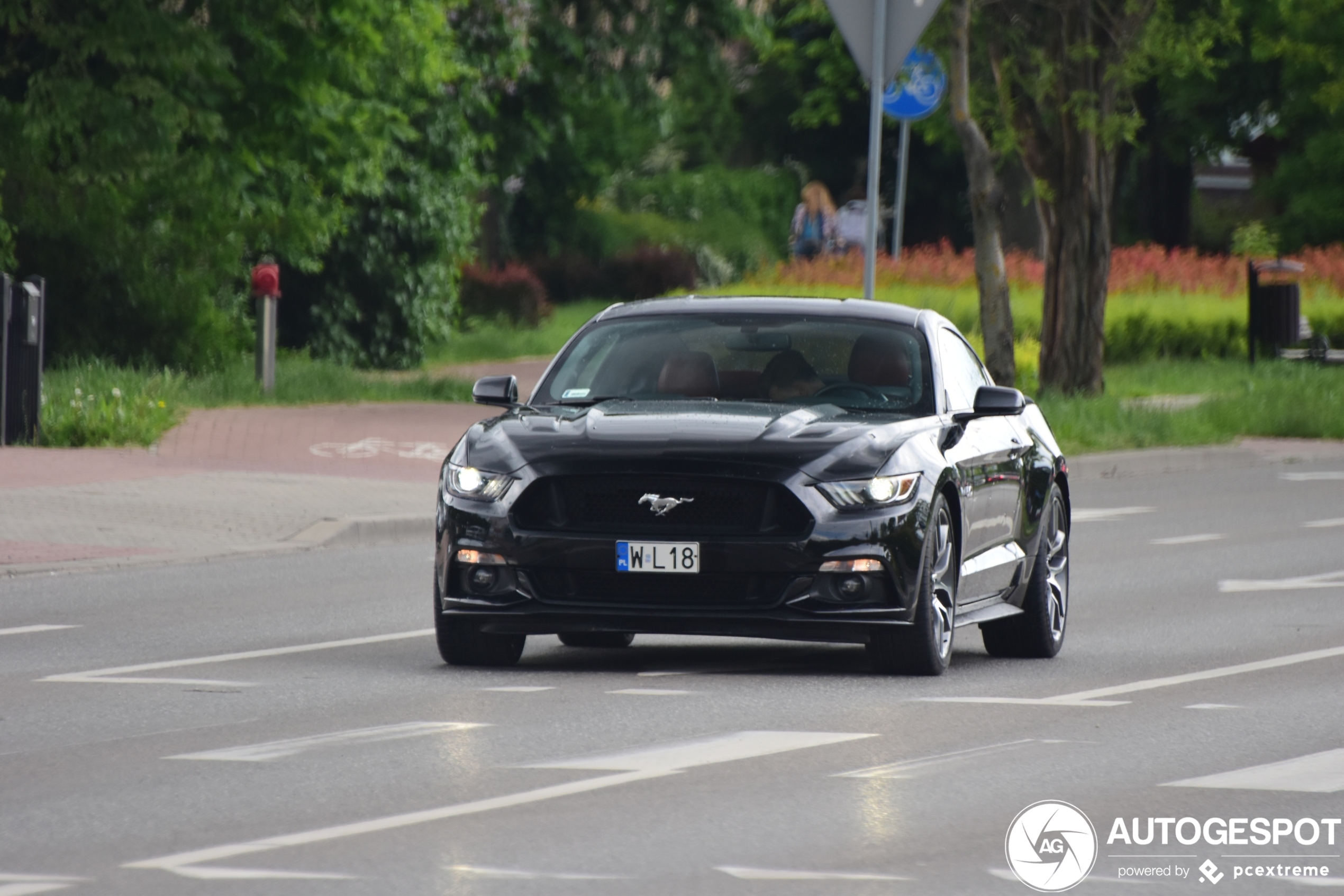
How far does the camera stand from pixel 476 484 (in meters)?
10.0

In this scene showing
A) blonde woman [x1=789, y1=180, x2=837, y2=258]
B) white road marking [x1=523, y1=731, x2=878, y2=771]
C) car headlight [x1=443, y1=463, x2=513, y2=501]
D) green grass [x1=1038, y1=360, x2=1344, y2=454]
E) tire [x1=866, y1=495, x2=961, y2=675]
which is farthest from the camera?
blonde woman [x1=789, y1=180, x2=837, y2=258]

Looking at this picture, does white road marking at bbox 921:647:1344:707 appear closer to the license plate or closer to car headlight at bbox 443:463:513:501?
the license plate

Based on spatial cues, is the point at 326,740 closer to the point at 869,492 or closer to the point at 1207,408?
the point at 869,492

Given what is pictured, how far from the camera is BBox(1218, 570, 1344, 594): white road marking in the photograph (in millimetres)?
14523

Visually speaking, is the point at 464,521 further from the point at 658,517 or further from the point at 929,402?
the point at 929,402

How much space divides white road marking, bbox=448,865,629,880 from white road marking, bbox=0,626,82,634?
593cm

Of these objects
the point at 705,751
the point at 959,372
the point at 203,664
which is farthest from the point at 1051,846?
the point at 203,664

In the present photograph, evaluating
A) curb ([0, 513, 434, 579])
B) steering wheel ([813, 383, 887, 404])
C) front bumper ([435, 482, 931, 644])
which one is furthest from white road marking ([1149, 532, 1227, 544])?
front bumper ([435, 482, 931, 644])

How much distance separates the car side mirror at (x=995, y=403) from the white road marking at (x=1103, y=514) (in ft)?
25.9

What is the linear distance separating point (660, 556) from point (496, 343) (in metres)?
25.4

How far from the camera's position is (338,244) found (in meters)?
31.3

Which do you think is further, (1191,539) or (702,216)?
(702,216)

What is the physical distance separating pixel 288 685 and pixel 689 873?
3.99 m

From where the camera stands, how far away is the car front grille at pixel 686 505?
384 inches
